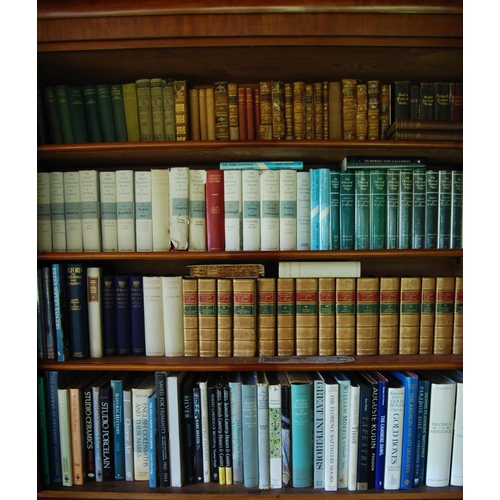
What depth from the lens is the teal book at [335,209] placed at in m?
1.04

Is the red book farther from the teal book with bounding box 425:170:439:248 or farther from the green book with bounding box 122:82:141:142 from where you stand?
the teal book with bounding box 425:170:439:248

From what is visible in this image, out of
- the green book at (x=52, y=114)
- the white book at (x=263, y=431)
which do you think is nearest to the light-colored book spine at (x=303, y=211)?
the white book at (x=263, y=431)

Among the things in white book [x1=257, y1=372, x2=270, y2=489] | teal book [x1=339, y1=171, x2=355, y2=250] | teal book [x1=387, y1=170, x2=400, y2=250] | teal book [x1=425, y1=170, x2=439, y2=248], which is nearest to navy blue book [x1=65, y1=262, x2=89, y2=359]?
white book [x1=257, y1=372, x2=270, y2=489]

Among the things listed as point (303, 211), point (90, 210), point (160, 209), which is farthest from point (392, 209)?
point (90, 210)

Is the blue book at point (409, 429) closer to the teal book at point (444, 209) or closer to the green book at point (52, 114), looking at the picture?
the teal book at point (444, 209)

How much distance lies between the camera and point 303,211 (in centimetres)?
105

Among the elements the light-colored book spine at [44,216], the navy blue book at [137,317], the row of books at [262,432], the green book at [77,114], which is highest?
the green book at [77,114]

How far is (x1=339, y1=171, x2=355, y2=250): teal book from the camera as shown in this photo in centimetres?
104

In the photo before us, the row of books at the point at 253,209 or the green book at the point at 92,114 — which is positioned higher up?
the green book at the point at 92,114

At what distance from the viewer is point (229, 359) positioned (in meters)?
1.05

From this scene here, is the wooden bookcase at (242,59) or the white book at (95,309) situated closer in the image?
the wooden bookcase at (242,59)

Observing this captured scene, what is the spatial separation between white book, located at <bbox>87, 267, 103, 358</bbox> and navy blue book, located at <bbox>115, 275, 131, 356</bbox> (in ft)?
0.17

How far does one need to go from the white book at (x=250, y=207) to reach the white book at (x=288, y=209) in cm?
7
